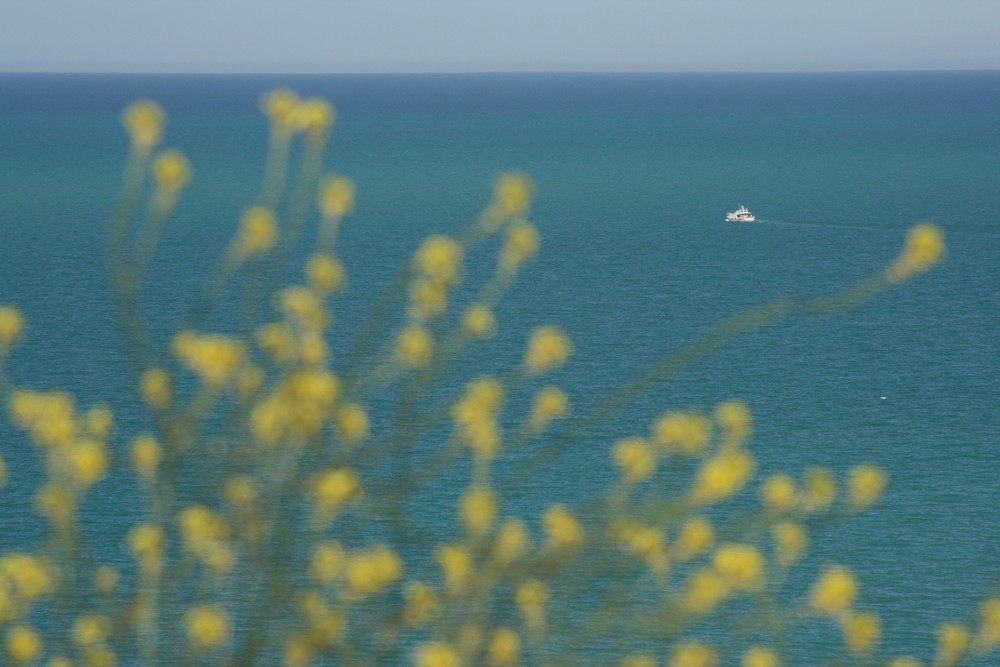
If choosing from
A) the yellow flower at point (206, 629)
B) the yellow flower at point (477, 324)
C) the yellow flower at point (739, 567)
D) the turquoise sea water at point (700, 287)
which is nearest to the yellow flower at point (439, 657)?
the yellow flower at point (206, 629)

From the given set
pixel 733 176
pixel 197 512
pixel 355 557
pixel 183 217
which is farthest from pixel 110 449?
Result: pixel 733 176

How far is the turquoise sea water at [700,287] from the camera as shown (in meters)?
20.2

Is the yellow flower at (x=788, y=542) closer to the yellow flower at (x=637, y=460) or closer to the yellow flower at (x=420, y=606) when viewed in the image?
the yellow flower at (x=637, y=460)

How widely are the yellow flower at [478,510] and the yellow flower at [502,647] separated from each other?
25 centimetres

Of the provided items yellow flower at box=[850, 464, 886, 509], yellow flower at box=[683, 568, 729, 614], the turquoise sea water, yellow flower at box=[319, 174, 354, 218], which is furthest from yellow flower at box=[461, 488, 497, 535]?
the turquoise sea water

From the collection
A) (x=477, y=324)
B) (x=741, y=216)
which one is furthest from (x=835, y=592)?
(x=741, y=216)

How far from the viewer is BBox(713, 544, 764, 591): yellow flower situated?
3.30m

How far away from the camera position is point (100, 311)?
1300 inches

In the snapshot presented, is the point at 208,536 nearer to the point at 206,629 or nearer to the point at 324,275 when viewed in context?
the point at 206,629

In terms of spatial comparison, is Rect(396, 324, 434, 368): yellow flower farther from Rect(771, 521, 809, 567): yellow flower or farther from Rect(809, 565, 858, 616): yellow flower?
Rect(809, 565, 858, 616): yellow flower

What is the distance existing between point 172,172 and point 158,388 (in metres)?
0.54

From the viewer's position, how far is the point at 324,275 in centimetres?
362

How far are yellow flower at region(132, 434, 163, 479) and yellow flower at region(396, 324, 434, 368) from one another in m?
0.66

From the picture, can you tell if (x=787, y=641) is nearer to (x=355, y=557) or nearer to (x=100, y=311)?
(x=355, y=557)
